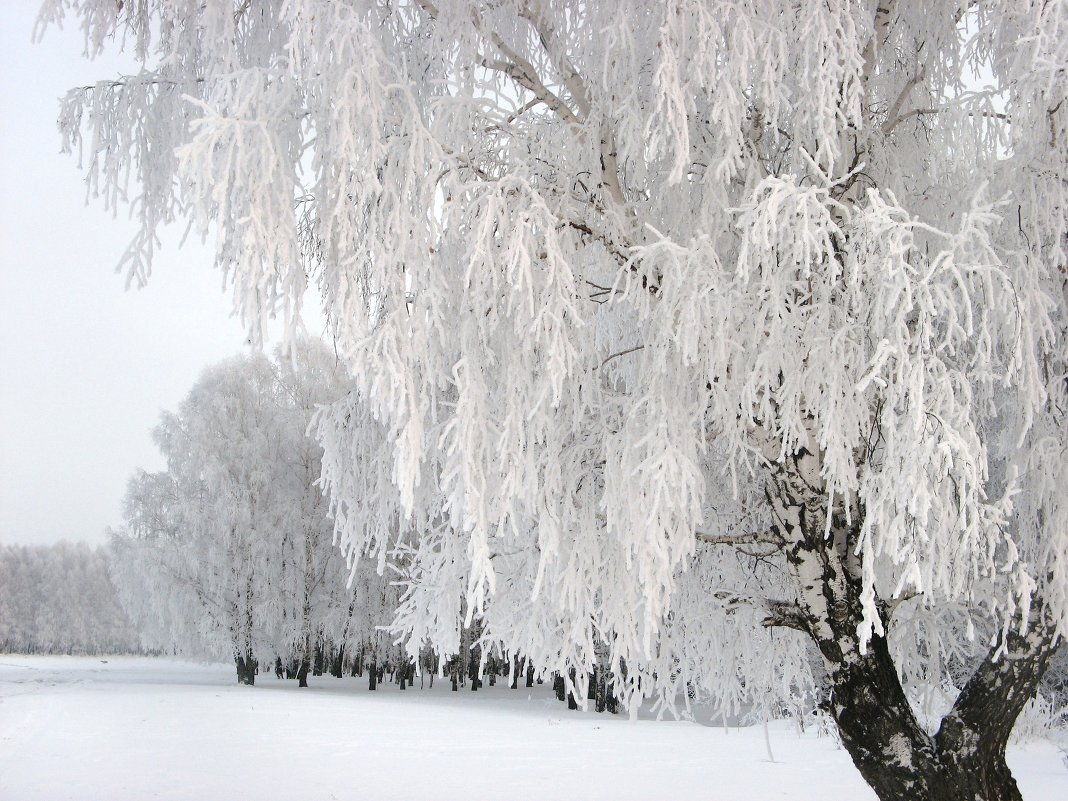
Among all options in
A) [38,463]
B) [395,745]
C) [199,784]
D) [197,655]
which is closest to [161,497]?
[197,655]

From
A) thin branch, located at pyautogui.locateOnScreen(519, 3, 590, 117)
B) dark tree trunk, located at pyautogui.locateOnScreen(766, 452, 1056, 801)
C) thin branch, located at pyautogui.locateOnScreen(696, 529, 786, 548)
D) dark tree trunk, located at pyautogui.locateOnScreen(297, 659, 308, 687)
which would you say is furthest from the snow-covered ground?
thin branch, located at pyautogui.locateOnScreen(519, 3, 590, 117)

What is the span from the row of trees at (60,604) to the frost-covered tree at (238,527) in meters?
1.03

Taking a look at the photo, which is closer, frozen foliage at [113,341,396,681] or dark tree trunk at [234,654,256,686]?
frozen foliage at [113,341,396,681]

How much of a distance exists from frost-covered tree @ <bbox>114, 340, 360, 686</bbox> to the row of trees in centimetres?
103

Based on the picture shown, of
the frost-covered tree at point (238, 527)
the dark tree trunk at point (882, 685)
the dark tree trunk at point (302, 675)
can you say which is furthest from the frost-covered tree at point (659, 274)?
the dark tree trunk at point (302, 675)

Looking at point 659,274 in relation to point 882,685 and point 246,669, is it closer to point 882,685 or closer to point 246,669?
point 882,685

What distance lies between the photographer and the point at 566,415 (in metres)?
2.92

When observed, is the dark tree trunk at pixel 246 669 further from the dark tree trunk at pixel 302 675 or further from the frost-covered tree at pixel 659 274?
the frost-covered tree at pixel 659 274

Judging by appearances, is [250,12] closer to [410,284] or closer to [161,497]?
[410,284]

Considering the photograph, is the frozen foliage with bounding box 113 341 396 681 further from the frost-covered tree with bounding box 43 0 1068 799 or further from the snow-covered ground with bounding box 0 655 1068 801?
the frost-covered tree with bounding box 43 0 1068 799

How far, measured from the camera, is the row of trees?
38.3 ft

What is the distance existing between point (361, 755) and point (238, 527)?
6.82m

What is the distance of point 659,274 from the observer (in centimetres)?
290

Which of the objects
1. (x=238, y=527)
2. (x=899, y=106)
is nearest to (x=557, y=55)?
(x=899, y=106)
